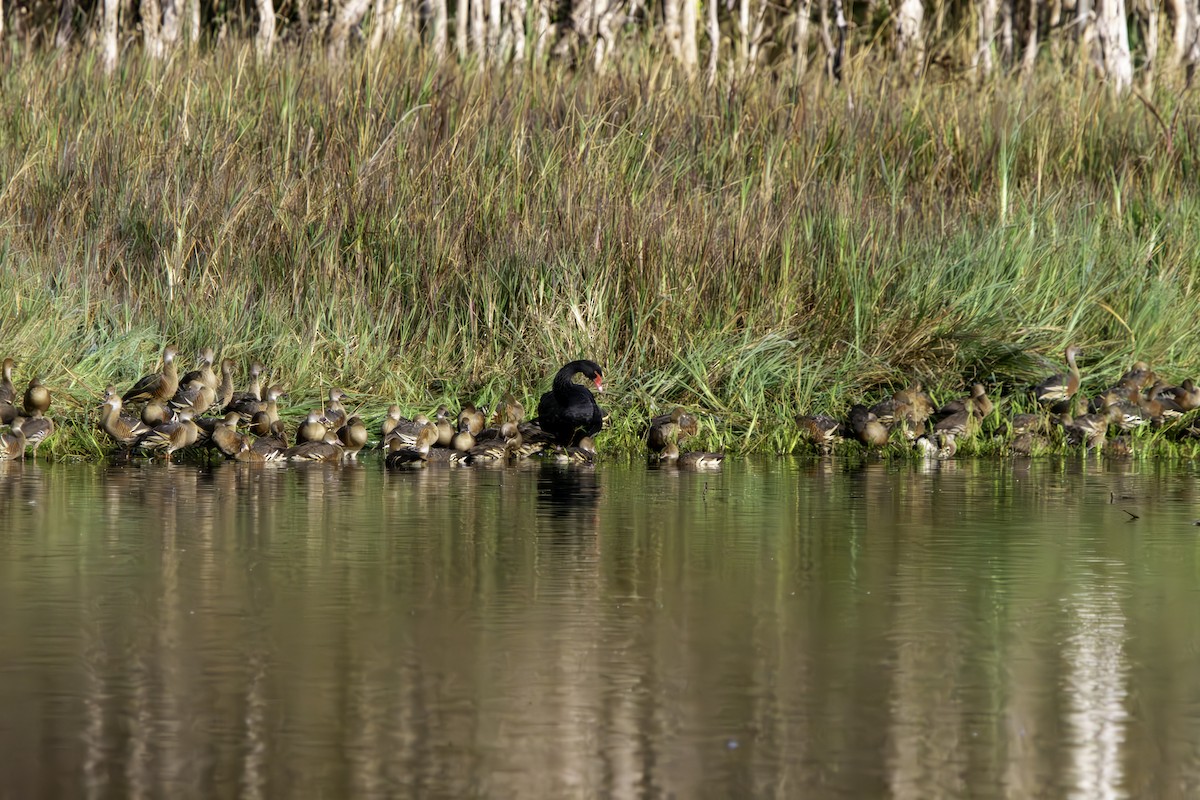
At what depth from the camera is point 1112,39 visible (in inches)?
734

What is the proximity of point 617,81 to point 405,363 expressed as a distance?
4119 mm

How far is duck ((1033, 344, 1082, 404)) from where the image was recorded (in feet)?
40.2

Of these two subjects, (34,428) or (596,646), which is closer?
(596,646)

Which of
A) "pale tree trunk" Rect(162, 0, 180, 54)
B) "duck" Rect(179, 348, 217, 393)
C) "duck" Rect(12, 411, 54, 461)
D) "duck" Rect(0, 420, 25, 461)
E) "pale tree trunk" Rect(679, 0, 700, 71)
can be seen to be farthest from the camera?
"pale tree trunk" Rect(679, 0, 700, 71)

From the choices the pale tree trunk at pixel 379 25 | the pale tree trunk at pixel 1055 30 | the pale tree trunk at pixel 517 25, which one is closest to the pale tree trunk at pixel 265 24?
the pale tree trunk at pixel 379 25

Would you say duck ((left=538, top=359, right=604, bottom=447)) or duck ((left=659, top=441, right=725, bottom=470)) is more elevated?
duck ((left=538, top=359, right=604, bottom=447))

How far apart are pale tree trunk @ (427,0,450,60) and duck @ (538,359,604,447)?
5.00m

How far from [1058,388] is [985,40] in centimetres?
760

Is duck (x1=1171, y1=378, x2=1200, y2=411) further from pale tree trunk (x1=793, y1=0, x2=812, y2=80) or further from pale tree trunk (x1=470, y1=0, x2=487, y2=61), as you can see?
pale tree trunk (x1=470, y1=0, x2=487, y2=61)

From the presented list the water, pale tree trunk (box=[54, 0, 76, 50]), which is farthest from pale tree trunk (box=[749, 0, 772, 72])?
the water

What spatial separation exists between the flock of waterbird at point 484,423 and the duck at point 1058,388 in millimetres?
10

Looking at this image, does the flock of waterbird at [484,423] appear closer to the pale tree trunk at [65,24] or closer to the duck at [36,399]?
the duck at [36,399]

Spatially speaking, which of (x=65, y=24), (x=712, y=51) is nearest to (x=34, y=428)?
(x=65, y=24)

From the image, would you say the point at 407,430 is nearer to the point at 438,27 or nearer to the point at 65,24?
the point at 438,27
